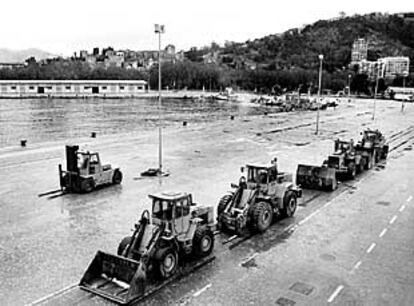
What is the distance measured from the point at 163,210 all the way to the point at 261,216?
205 inches

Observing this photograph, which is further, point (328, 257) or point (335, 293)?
point (328, 257)

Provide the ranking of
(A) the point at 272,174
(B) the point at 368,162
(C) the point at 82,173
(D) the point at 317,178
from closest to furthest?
1. (A) the point at 272,174
2. (C) the point at 82,173
3. (D) the point at 317,178
4. (B) the point at 368,162

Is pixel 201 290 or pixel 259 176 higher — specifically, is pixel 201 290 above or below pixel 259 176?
below

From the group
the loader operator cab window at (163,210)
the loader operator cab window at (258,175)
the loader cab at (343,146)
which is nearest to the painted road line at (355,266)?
the loader operator cab window at (258,175)

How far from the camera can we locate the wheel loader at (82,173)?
2550cm

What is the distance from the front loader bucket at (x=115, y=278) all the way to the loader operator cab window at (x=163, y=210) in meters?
1.93

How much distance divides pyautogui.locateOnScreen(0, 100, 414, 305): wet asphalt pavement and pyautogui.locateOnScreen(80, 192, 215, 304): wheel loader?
2.02ft

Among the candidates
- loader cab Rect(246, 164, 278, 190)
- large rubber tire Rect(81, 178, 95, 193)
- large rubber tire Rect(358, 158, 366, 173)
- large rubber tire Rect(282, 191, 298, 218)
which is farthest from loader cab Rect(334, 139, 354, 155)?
large rubber tire Rect(81, 178, 95, 193)

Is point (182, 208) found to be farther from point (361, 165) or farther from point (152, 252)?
point (361, 165)

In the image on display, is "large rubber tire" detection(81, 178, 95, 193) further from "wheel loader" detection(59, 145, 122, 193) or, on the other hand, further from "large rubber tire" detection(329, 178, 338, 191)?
"large rubber tire" detection(329, 178, 338, 191)

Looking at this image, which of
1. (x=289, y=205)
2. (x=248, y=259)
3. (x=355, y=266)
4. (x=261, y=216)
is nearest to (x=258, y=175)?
(x=261, y=216)

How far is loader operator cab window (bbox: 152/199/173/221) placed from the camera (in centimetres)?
1519

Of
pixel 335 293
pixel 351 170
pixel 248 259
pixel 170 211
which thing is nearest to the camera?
pixel 335 293

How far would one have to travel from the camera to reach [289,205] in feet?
69.3
